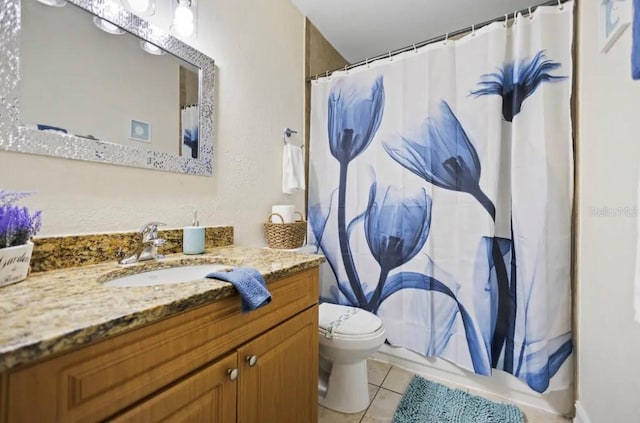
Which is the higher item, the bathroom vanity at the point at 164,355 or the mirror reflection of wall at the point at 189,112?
the mirror reflection of wall at the point at 189,112

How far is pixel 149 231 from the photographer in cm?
103

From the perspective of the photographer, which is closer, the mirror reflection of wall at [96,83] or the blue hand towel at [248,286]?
the blue hand towel at [248,286]

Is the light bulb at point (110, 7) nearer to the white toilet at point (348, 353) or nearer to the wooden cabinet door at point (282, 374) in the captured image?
the wooden cabinet door at point (282, 374)

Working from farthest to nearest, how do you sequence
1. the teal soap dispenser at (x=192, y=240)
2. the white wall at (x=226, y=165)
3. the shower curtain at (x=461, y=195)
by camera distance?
the shower curtain at (x=461, y=195) → the teal soap dispenser at (x=192, y=240) → the white wall at (x=226, y=165)

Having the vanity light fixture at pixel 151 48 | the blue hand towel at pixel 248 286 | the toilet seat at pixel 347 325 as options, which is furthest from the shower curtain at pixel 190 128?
the toilet seat at pixel 347 325

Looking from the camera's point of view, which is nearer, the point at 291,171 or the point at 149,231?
the point at 149,231

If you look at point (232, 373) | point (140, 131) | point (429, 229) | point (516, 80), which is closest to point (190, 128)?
point (140, 131)

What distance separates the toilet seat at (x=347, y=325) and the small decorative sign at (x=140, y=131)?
1.14 m

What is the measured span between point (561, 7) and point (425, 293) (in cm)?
155

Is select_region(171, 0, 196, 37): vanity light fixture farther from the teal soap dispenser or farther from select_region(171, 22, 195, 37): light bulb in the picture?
the teal soap dispenser

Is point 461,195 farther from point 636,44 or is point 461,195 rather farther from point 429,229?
point 636,44

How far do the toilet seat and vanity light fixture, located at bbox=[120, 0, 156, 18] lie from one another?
5.01 feet

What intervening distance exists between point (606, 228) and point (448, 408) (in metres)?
1.08

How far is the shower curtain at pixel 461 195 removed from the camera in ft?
4.35
